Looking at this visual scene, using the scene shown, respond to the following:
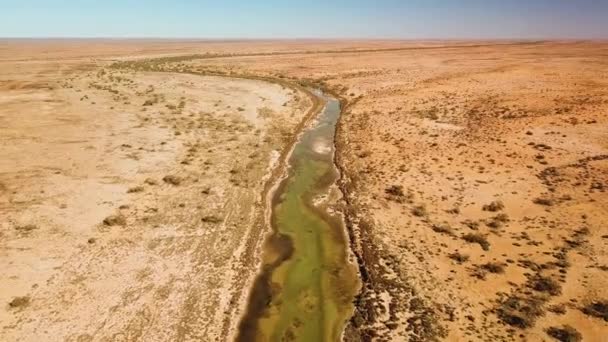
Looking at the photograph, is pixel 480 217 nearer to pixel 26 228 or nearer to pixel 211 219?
pixel 211 219

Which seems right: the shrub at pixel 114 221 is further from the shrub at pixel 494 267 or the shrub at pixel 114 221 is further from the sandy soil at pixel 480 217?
the shrub at pixel 494 267

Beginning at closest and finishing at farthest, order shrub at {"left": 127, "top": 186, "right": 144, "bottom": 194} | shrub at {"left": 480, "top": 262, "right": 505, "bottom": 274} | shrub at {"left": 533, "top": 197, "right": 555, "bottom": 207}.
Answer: shrub at {"left": 480, "top": 262, "right": 505, "bottom": 274} → shrub at {"left": 533, "top": 197, "right": 555, "bottom": 207} → shrub at {"left": 127, "top": 186, "right": 144, "bottom": 194}

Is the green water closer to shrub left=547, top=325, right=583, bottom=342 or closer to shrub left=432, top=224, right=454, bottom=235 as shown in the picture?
shrub left=432, top=224, right=454, bottom=235

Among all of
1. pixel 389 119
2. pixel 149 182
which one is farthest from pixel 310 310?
pixel 389 119

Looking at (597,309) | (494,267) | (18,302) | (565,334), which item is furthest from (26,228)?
(597,309)

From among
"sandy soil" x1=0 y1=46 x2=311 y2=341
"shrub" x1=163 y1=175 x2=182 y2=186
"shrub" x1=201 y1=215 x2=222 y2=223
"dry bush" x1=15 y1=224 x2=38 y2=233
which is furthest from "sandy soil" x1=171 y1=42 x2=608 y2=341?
"dry bush" x1=15 y1=224 x2=38 y2=233

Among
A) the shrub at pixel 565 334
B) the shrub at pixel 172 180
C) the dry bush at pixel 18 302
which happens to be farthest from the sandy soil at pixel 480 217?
the dry bush at pixel 18 302

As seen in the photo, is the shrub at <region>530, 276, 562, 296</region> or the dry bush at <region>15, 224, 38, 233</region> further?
the dry bush at <region>15, 224, 38, 233</region>
